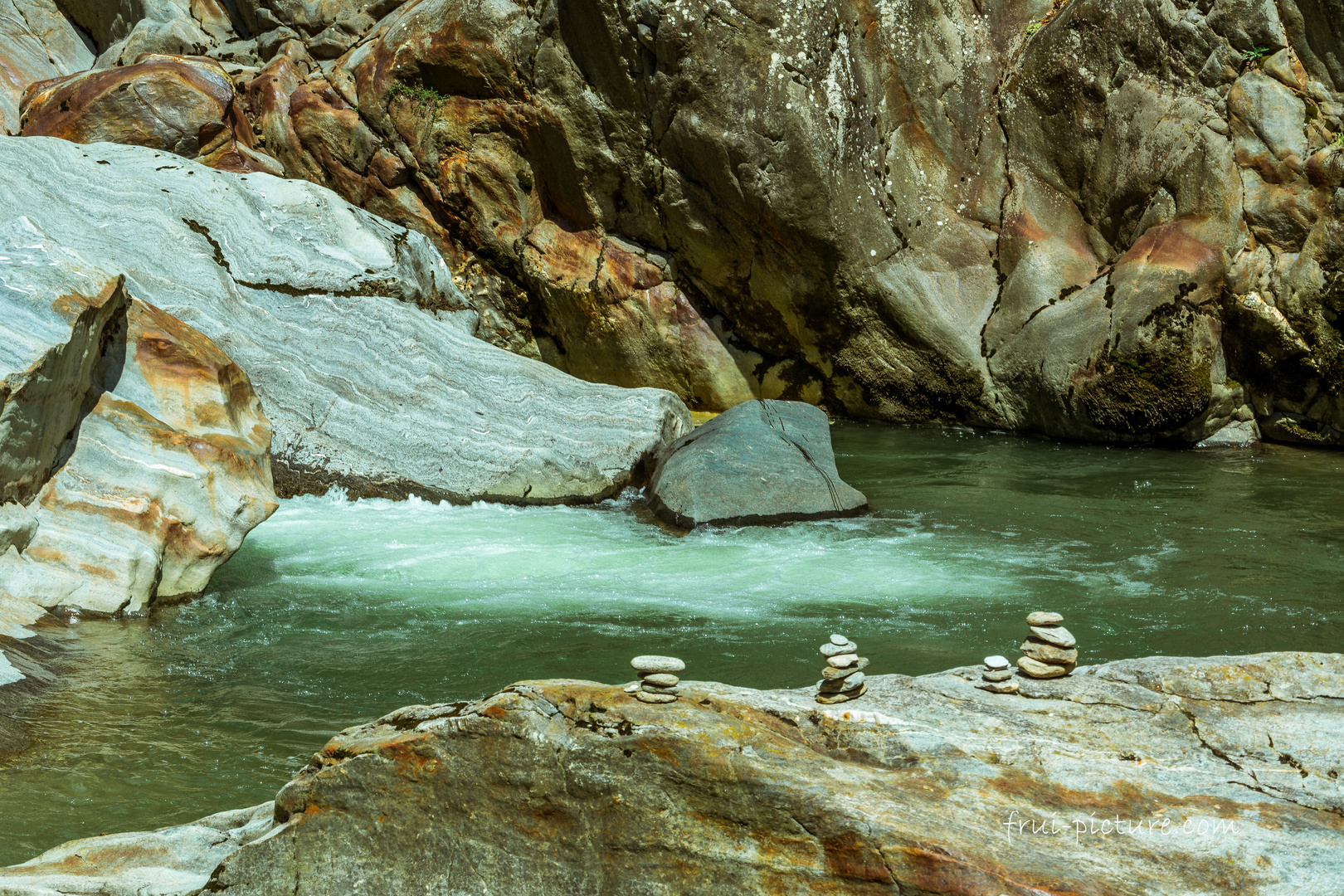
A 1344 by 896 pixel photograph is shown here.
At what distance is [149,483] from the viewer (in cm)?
561

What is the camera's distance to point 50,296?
5473 mm

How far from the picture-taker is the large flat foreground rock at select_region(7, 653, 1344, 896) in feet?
7.01

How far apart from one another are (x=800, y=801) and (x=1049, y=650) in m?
0.96

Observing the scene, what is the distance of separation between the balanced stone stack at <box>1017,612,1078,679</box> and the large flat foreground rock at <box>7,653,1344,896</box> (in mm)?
173

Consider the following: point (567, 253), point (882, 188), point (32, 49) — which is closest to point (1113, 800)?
point (882, 188)

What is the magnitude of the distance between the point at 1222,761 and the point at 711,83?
10058mm

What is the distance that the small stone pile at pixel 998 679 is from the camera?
9.17 feet

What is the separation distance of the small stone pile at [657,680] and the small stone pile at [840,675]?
1.22 ft

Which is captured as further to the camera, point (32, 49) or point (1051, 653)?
point (32, 49)

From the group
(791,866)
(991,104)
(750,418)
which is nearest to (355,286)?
(750,418)

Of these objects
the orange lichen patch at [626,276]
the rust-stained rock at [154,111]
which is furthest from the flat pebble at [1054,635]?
the rust-stained rock at [154,111]

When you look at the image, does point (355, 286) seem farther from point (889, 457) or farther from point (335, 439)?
point (889, 457)

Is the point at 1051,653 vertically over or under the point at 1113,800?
over

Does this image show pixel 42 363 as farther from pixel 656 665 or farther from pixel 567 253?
pixel 567 253
